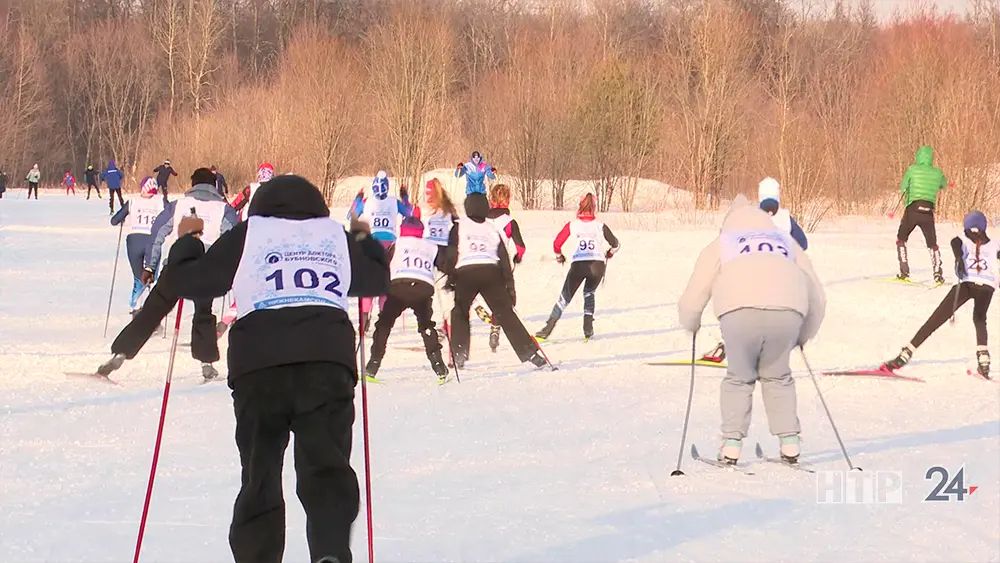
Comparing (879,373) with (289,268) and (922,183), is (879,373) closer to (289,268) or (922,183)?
(922,183)

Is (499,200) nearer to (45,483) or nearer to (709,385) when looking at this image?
(709,385)

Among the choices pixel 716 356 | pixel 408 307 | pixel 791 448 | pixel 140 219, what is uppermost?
pixel 140 219

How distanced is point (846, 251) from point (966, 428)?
1446 centimetres

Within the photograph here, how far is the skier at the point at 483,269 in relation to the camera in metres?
11.4

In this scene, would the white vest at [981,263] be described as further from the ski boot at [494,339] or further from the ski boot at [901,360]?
the ski boot at [494,339]

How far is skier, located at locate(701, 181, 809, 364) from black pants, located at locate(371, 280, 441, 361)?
8.07ft

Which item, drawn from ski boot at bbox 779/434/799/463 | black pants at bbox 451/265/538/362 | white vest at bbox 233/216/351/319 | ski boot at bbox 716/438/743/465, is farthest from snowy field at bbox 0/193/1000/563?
white vest at bbox 233/216/351/319

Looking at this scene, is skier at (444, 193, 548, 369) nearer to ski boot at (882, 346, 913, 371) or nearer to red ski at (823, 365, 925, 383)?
red ski at (823, 365, 925, 383)

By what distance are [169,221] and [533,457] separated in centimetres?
561

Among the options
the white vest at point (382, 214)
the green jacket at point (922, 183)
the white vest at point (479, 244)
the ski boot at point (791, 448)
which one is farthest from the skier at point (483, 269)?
the green jacket at point (922, 183)

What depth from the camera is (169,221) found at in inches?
472

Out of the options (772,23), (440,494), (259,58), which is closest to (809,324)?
(440,494)

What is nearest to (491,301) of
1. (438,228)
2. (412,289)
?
(412,289)

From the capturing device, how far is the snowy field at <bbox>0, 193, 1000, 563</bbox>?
18.5ft
